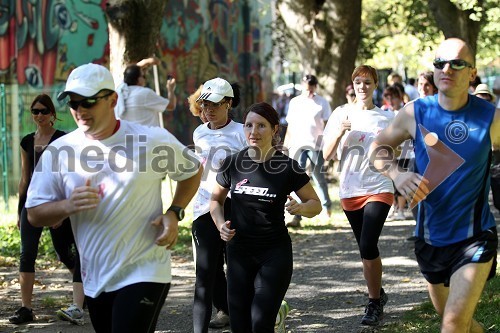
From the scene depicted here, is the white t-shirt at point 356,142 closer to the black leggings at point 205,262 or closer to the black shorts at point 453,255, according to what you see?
the black leggings at point 205,262

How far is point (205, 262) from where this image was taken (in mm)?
7516

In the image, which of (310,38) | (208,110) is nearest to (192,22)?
(310,38)

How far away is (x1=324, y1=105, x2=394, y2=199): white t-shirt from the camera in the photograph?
28.5ft

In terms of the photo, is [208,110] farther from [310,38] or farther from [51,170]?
[310,38]

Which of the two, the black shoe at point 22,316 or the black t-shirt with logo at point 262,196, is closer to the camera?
the black t-shirt with logo at point 262,196

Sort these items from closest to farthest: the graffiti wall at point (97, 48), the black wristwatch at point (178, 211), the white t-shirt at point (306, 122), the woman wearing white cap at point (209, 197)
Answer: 1. the black wristwatch at point (178, 211)
2. the woman wearing white cap at point (209, 197)
3. the white t-shirt at point (306, 122)
4. the graffiti wall at point (97, 48)

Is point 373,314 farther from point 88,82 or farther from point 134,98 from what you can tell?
point 134,98

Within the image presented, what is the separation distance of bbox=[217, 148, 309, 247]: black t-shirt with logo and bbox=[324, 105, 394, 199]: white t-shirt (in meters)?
2.00

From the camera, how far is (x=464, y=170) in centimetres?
585

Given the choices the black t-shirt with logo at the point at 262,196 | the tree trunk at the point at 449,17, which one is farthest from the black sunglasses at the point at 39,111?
the tree trunk at the point at 449,17

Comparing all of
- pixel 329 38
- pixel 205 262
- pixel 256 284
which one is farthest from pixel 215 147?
pixel 329 38

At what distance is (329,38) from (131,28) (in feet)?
29.3

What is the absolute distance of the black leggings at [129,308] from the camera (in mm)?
5027

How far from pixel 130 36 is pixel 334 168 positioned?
8637mm
